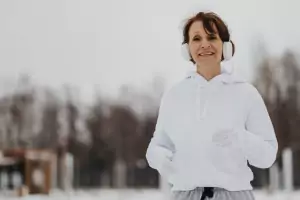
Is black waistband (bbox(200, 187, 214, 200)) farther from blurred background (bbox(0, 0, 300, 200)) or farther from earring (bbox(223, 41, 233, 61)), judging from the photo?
blurred background (bbox(0, 0, 300, 200))

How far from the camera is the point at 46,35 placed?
201 centimetres

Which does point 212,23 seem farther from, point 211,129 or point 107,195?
Result: point 107,195

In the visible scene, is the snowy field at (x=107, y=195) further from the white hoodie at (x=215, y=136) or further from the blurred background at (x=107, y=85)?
the white hoodie at (x=215, y=136)

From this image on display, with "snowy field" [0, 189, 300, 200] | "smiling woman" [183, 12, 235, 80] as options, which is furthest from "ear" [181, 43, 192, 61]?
"snowy field" [0, 189, 300, 200]

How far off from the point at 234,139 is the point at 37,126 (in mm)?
1387

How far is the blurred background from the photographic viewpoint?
1.90 metres

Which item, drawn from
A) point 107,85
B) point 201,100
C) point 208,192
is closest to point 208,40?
point 201,100

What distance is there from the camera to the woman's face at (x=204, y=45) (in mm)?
1067

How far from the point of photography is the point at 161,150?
1.05 metres

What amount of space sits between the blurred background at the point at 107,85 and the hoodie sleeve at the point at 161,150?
0.67 m

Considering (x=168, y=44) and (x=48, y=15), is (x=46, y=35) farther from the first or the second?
(x=168, y=44)

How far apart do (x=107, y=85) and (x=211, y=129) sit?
1046mm

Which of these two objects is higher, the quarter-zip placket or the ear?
the ear

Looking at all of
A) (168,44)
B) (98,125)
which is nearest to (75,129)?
(98,125)
